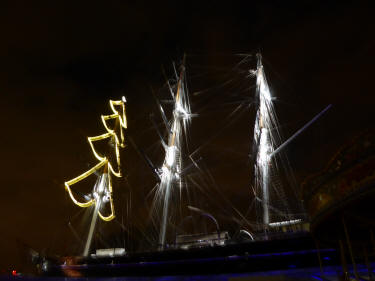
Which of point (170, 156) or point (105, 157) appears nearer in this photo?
point (170, 156)

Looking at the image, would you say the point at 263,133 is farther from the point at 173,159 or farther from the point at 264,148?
the point at 173,159

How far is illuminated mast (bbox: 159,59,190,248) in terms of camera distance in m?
17.8

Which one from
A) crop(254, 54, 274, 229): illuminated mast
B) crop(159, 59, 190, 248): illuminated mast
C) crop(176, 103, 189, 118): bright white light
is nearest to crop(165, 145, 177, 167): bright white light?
crop(159, 59, 190, 248): illuminated mast

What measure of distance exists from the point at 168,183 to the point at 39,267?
35.5 feet

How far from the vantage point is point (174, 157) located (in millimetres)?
20375

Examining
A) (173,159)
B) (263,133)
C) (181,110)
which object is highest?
(181,110)

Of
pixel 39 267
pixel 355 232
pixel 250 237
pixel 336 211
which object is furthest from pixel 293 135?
pixel 39 267

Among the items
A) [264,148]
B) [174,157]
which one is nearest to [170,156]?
[174,157]

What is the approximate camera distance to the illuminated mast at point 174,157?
17781mm

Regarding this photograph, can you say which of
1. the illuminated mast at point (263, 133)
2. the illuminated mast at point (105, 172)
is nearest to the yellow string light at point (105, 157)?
the illuminated mast at point (105, 172)

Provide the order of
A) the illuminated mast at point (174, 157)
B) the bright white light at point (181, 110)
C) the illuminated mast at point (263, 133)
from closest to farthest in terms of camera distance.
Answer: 1. the illuminated mast at point (174, 157)
2. the illuminated mast at point (263, 133)
3. the bright white light at point (181, 110)

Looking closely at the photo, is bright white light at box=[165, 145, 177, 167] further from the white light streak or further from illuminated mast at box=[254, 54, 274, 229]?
illuminated mast at box=[254, 54, 274, 229]

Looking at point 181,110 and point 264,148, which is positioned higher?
point 181,110

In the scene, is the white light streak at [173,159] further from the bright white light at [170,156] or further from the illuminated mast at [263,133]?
the illuminated mast at [263,133]
